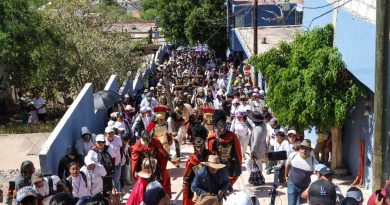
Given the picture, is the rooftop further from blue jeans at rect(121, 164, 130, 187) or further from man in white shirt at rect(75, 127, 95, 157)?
man in white shirt at rect(75, 127, 95, 157)

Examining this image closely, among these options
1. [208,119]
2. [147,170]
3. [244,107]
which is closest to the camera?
[147,170]

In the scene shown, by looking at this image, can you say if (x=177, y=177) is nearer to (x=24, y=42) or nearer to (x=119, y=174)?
(x=119, y=174)

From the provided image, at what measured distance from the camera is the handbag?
1180 cm

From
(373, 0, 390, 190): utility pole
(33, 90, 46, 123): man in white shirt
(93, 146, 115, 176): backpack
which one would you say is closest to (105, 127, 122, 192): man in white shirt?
(93, 146, 115, 176): backpack

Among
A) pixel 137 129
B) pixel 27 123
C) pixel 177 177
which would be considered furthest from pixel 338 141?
pixel 27 123

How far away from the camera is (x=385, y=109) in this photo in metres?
8.70

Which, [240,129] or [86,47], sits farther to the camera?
[86,47]

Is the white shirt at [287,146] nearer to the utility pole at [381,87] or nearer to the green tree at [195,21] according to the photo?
the utility pole at [381,87]

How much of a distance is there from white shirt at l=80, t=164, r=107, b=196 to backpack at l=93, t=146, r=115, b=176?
1.95 ft

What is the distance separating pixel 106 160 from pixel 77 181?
1.14 meters

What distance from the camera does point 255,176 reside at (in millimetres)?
11805

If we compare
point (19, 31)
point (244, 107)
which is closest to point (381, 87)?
point (244, 107)

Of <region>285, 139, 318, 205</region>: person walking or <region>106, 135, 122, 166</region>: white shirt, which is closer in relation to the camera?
<region>285, 139, 318, 205</region>: person walking

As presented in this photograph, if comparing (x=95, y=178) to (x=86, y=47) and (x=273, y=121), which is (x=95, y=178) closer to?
(x=273, y=121)
